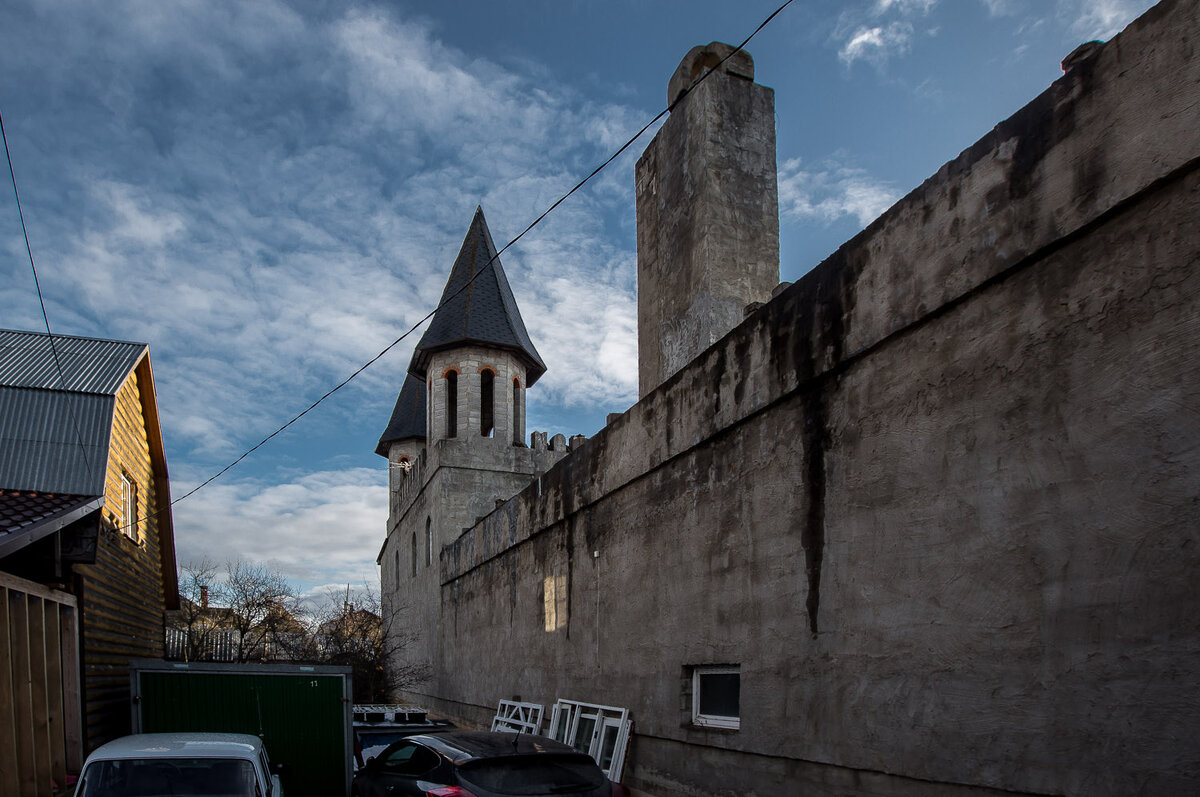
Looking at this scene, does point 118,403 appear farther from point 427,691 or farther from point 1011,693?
point 427,691

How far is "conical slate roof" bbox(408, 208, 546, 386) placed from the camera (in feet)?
101

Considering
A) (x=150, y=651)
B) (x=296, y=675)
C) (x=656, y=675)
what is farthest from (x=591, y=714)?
(x=150, y=651)

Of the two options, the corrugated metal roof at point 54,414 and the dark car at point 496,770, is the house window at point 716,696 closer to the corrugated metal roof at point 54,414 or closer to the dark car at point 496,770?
the dark car at point 496,770

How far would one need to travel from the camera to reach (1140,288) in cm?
447

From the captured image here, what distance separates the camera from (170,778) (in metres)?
6.81

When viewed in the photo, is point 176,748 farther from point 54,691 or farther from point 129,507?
point 129,507

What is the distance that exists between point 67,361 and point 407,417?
3175cm

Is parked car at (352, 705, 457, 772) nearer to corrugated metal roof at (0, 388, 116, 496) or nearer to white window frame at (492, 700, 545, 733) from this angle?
white window frame at (492, 700, 545, 733)

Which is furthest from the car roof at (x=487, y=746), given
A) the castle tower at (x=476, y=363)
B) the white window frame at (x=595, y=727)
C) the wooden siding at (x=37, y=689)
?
the castle tower at (x=476, y=363)

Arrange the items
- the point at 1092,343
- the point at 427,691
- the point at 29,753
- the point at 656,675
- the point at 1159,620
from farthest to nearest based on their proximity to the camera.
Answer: the point at 427,691 → the point at 656,675 → the point at 29,753 → the point at 1092,343 → the point at 1159,620

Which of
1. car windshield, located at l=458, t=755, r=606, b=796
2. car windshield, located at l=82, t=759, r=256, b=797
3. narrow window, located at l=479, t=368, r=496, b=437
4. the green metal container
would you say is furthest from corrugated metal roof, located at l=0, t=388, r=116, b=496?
narrow window, located at l=479, t=368, r=496, b=437

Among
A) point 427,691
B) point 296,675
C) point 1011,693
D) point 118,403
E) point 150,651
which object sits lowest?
point 427,691

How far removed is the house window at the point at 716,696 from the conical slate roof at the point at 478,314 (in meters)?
22.6

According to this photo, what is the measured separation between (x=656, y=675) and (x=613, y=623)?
148 cm
